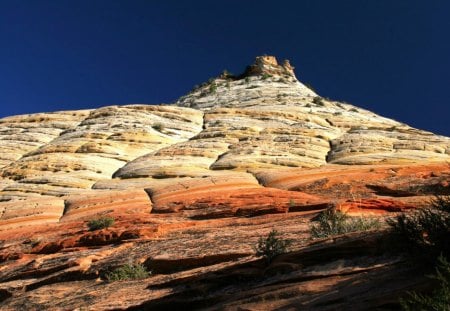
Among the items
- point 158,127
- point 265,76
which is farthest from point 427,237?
point 265,76

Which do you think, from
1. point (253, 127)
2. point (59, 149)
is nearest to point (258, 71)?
point (253, 127)

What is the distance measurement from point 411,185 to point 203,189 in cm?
830

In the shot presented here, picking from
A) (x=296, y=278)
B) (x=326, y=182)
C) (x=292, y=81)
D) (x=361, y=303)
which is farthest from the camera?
(x=292, y=81)

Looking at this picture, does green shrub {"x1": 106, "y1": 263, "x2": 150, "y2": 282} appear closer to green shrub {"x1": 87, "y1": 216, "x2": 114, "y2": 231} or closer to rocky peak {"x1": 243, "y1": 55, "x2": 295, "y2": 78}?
green shrub {"x1": 87, "y1": 216, "x2": 114, "y2": 231}

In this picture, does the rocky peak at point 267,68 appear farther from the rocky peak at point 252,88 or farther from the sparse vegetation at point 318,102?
the sparse vegetation at point 318,102

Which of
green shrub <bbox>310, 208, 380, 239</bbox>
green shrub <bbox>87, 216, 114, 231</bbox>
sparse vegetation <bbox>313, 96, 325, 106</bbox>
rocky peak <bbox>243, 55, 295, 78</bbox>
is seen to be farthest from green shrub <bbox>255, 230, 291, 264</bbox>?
rocky peak <bbox>243, 55, 295, 78</bbox>

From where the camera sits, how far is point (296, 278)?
9.65 meters

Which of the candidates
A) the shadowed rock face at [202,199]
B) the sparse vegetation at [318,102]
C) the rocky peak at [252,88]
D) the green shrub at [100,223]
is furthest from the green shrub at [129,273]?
the rocky peak at [252,88]

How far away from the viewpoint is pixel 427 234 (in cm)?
910

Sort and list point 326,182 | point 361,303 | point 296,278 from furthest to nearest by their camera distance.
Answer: point 326,182 → point 296,278 → point 361,303

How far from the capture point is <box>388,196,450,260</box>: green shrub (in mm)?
8508

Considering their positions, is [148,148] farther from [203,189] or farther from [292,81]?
[292,81]

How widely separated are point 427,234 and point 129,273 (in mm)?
7311

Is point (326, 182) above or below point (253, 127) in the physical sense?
below
